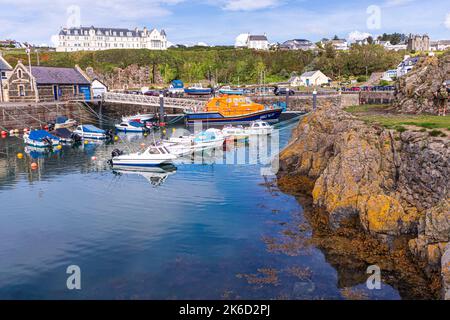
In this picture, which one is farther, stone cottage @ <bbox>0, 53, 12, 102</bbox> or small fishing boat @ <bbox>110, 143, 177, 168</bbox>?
stone cottage @ <bbox>0, 53, 12, 102</bbox>

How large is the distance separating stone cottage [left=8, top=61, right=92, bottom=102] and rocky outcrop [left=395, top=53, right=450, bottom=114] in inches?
2438

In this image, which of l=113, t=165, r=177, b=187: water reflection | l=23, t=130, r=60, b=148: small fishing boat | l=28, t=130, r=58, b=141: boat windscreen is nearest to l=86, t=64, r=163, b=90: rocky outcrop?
l=23, t=130, r=60, b=148: small fishing boat

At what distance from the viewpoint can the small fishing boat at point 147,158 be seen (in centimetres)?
3972

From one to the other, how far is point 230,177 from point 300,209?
1062cm

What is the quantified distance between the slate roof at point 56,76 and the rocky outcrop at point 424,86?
6258cm

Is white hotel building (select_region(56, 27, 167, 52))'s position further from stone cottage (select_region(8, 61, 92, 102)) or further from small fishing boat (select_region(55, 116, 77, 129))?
small fishing boat (select_region(55, 116, 77, 129))

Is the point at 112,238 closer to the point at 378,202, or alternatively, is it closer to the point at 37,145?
the point at 378,202

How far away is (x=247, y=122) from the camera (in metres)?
73.2

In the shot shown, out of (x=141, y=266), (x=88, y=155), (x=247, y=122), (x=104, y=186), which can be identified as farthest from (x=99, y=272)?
(x=247, y=122)

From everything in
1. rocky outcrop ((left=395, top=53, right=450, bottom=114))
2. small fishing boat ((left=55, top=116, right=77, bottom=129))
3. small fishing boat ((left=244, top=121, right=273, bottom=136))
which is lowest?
small fishing boat ((left=244, top=121, right=273, bottom=136))

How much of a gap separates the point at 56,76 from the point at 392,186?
7340 centimetres

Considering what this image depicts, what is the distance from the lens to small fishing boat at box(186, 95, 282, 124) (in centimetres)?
7331

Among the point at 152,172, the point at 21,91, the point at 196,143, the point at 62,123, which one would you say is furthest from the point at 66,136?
the point at 21,91

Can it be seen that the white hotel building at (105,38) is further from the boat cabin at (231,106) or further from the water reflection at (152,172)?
the water reflection at (152,172)
